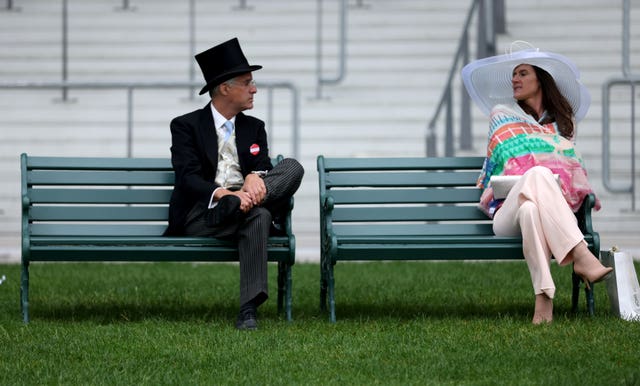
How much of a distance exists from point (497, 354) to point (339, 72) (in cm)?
782

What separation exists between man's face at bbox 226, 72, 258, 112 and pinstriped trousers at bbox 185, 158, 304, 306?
0.44m

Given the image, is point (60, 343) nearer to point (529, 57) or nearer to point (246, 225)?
point (246, 225)

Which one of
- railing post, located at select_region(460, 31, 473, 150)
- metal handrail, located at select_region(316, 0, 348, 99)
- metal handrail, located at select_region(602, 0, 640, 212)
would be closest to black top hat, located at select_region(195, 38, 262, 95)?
metal handrail, located at select_region(602, 0, 640, 212)

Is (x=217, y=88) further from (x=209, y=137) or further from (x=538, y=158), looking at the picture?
(x=538, y=158)

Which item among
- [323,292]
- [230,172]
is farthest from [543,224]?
[230,172]

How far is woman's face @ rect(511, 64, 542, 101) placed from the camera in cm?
781

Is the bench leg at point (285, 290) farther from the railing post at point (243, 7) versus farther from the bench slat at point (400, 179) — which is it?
the railing post at point (243, 7)

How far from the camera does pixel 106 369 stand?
592 cm

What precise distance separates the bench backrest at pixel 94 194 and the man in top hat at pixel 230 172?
35cm

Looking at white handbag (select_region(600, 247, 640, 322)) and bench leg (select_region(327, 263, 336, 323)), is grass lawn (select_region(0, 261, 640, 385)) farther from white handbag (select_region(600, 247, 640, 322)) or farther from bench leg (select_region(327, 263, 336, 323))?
white handbag (select_region(600, 247, 640, 322))

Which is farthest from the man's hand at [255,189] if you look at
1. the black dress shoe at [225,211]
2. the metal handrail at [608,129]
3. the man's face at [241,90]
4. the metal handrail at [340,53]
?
the metal handrail at [340,53]

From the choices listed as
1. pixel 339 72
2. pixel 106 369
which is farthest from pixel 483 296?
pixel 339 72

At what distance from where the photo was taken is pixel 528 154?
300 inches

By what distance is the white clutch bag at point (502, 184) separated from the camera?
293 inches
